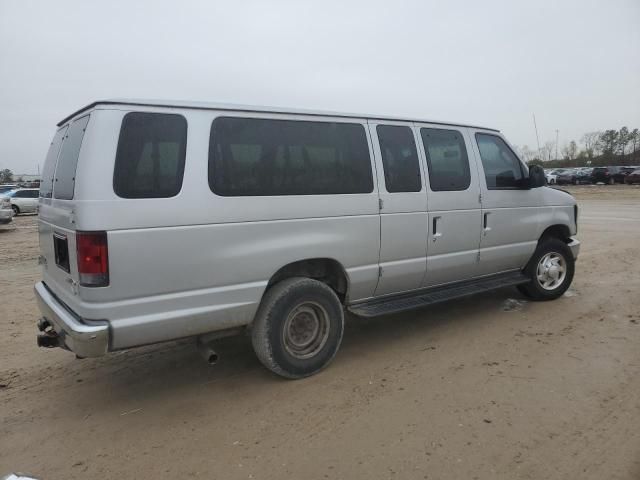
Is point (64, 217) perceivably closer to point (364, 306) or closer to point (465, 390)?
point (364, 306)

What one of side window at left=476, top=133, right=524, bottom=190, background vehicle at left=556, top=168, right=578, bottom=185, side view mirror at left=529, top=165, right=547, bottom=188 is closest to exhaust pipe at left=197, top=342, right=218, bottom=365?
side window at left=476, top=133, right=524, bottom=190

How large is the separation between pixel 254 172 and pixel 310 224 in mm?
615

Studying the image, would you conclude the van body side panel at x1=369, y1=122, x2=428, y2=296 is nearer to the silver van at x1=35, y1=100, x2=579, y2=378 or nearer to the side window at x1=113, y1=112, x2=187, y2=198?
the silver van at x1=35, y1=100, x2=579, y2=378

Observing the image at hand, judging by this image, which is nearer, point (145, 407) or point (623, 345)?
point (145, 407)

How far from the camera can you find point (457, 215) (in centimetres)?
485

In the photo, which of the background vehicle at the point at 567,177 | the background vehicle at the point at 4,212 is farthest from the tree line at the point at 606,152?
the background vehicle at the point at 4,212

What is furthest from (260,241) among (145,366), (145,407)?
(145,366)

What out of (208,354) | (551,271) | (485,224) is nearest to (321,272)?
(208,354)

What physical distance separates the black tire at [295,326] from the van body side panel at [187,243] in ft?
0.58

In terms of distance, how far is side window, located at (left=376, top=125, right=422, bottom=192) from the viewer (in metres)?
4.39

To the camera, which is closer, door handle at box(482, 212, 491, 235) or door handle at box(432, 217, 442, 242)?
door handle at box(432, 217, 442, 242)

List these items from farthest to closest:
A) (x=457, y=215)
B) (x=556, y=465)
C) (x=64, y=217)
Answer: (x=457, y=215) < (x=64, y=217) < (x=556, y=465)

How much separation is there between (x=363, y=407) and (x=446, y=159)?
8.76ft

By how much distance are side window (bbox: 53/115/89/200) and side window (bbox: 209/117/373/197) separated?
912mm
